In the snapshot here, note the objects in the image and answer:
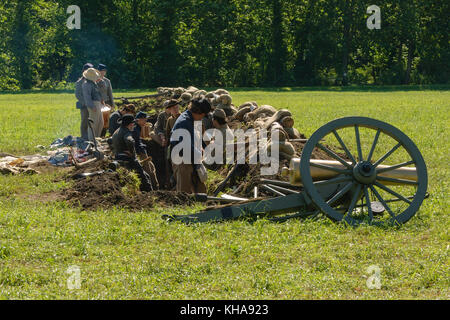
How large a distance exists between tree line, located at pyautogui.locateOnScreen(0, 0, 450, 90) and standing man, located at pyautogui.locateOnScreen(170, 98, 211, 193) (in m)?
42.6

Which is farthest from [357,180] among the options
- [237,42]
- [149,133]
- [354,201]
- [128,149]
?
[237,42]

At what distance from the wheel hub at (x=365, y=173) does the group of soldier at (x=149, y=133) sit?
275cm

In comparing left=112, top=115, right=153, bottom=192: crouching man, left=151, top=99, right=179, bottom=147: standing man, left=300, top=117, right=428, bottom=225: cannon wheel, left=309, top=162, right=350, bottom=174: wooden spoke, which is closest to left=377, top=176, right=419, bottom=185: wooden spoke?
left=300, top=117, right=428, bottom=225: cannon wheel

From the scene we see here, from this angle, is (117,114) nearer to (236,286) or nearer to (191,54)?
(236,286)

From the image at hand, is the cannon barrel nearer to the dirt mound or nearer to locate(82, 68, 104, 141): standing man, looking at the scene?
the dirt mound

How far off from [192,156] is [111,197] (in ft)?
4.95

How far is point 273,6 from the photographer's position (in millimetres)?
56750

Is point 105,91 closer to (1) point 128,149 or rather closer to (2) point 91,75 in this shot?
(2) point 91,75

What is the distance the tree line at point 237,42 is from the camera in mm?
54344

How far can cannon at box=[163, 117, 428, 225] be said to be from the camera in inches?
300

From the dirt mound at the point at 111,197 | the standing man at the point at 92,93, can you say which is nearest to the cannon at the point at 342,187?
the dirt mound at the point at 111,197

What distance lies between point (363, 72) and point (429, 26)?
667 cm

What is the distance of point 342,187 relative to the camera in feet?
25.6

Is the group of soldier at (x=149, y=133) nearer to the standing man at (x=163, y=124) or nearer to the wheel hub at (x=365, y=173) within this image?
the standing man at (x=163, y=124)
